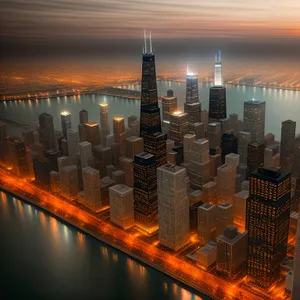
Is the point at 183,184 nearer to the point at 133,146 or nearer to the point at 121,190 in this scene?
the point at 121,190

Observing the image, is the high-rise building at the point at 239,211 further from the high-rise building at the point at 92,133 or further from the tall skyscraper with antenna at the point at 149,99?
the high-rise building at the point at 92,133

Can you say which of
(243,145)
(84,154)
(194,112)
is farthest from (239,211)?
(194,112)

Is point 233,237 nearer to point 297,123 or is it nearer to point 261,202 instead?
point 261,202

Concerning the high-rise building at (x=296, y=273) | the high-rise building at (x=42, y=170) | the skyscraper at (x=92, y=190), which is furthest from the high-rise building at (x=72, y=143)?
the high-rise building at (x=296, y=273)

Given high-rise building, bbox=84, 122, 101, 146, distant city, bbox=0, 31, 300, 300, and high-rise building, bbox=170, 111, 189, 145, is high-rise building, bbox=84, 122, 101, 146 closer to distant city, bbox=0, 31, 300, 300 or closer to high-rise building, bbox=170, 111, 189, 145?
distant city, bbox=0, 31, 300, 300

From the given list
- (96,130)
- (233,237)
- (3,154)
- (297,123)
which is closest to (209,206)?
(233,237)

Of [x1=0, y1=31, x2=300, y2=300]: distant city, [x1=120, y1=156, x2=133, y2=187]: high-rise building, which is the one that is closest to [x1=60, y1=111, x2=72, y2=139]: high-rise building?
[x1=0, y1=31, x2=300, y2=300]: distant city
